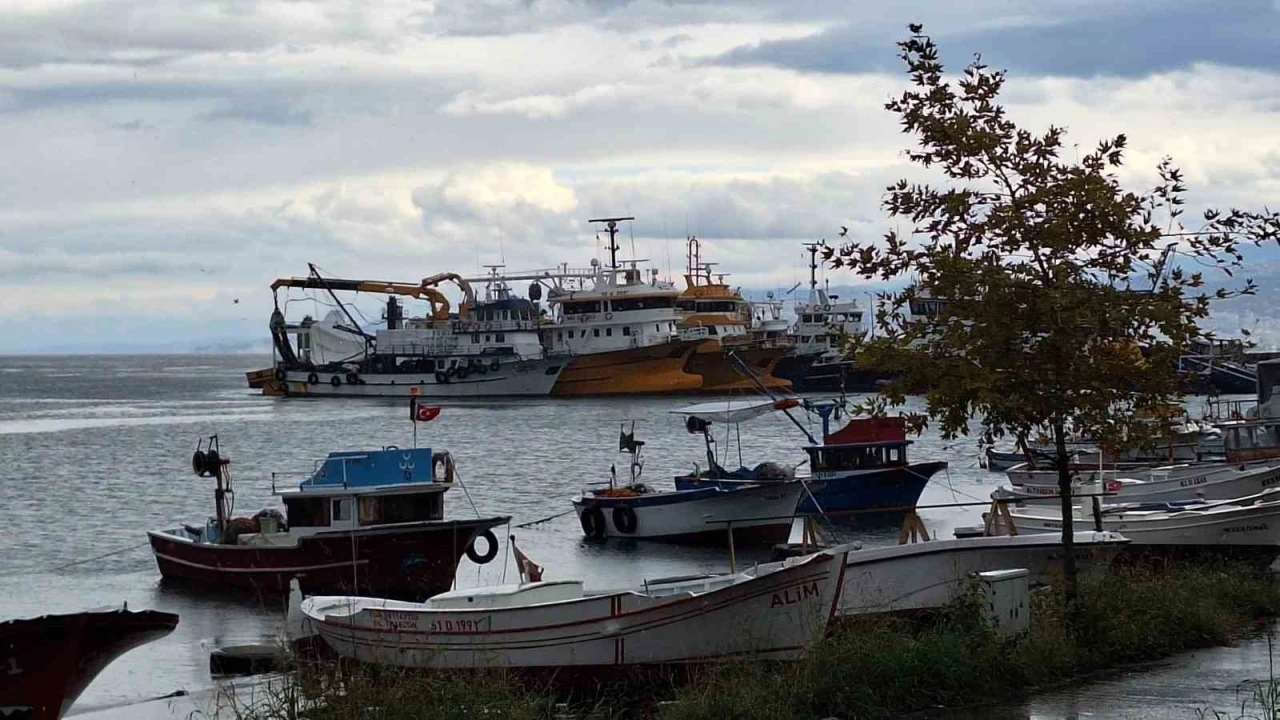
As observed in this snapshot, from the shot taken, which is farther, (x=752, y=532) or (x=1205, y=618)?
(x=752, y=532)

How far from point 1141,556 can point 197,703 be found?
1184 cm

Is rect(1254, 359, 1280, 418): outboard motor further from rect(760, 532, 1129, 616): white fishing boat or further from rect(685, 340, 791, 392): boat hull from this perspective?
rect(685, 340, 791, 392): boat hull

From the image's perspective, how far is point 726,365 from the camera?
100750 millimetres

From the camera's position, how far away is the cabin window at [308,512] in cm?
2736

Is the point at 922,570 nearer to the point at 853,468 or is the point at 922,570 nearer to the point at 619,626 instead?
the point at 619,626

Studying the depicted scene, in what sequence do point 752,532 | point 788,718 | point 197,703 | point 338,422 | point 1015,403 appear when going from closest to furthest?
1. point 788,718
2. point 1015,403
3. point 197,703
4. point 752,532
5. point 338,422

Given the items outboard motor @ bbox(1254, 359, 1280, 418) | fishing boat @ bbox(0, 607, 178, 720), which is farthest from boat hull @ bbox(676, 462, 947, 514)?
fishing boat @ bbox(0, 607, 178, 720)

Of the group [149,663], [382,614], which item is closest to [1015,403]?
[382,614]

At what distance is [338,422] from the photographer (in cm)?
8550

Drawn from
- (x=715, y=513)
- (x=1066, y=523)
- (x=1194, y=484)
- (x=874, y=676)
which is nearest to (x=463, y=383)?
(x=715, y=513)

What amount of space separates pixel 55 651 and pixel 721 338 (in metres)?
89.9

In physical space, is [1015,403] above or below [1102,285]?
below

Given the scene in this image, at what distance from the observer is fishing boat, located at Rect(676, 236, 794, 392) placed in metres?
99.4

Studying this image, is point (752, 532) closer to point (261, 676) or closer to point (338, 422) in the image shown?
point (261, 676)
